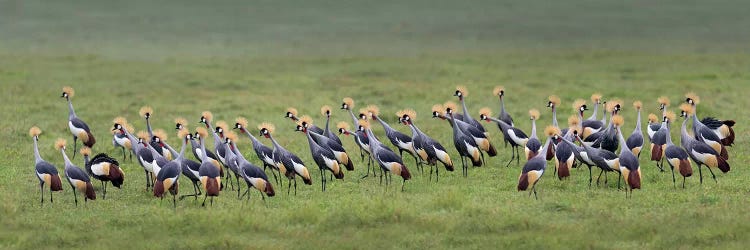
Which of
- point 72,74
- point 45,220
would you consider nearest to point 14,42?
point 72,74

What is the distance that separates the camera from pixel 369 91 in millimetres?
29781

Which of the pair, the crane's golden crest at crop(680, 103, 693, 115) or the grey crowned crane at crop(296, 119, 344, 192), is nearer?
the grey crowned crane at crop(296, 119, 344, 192)

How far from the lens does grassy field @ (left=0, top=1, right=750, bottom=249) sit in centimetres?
1393

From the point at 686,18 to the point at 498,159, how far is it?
33194 millimetres

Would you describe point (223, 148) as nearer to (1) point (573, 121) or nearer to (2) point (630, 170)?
(1) point (573, 121)

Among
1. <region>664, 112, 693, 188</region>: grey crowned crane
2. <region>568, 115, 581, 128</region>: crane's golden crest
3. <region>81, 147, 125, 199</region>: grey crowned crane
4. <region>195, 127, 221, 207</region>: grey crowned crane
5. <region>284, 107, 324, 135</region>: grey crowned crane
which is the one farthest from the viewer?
<region>284, 107, 324, 135</region>: grey crowned crane

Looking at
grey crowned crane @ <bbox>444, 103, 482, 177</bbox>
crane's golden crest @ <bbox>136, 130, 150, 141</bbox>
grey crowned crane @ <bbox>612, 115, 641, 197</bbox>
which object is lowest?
grey crowned crane @ <bbox>612, 115, 641, 197</bbox>

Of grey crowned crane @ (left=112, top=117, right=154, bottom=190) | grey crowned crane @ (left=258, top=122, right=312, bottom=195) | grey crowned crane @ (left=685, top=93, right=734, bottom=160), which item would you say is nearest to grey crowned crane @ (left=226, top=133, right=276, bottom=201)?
grey crowned crane @ (left=258, top=122, right=312, bottom=195)

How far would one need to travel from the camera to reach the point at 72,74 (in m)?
34.9

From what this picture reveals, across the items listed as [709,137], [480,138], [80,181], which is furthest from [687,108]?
[80,181]

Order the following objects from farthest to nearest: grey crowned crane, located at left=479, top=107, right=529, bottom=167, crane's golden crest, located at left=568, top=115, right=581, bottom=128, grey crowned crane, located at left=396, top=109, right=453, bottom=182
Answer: grey crowned crane, located at left=479, top=107, right=529, bottom=167 → crane's golden crest, located at left=568, top=115, right=581, bottom=128 → grey crowned crane, located at left=396, top=109, right=453, bottom=182

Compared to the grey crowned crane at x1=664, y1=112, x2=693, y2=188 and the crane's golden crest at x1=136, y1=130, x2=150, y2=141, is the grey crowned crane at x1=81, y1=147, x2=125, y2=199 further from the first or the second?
the grey crowned crane at x1=664, y1=112, x2=693, y2=188

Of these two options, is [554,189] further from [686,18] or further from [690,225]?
[686,18]

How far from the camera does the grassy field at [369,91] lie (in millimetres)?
13930
